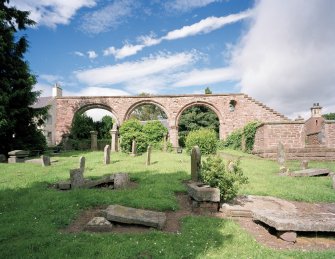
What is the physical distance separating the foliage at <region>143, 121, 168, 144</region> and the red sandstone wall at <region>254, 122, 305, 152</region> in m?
8.66

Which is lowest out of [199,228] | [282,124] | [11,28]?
[199,228]

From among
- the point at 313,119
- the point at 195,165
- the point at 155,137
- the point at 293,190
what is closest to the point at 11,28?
the point at 155,137

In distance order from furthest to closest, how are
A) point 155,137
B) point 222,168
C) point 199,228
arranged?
point 155,137, point 222,168, point 199,228

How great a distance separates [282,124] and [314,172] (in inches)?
318

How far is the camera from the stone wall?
2561cm

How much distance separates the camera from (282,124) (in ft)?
59.4

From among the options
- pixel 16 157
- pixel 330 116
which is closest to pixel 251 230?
pixel 16 157

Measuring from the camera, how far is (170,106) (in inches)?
1034

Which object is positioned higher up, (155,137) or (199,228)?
(155,137)

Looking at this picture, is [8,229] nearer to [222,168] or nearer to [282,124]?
[222,168]

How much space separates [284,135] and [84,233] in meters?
16.2

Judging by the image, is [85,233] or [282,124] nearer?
[85,233]

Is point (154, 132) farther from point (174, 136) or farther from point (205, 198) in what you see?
point (205, 198)

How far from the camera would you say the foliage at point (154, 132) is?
917 inches
